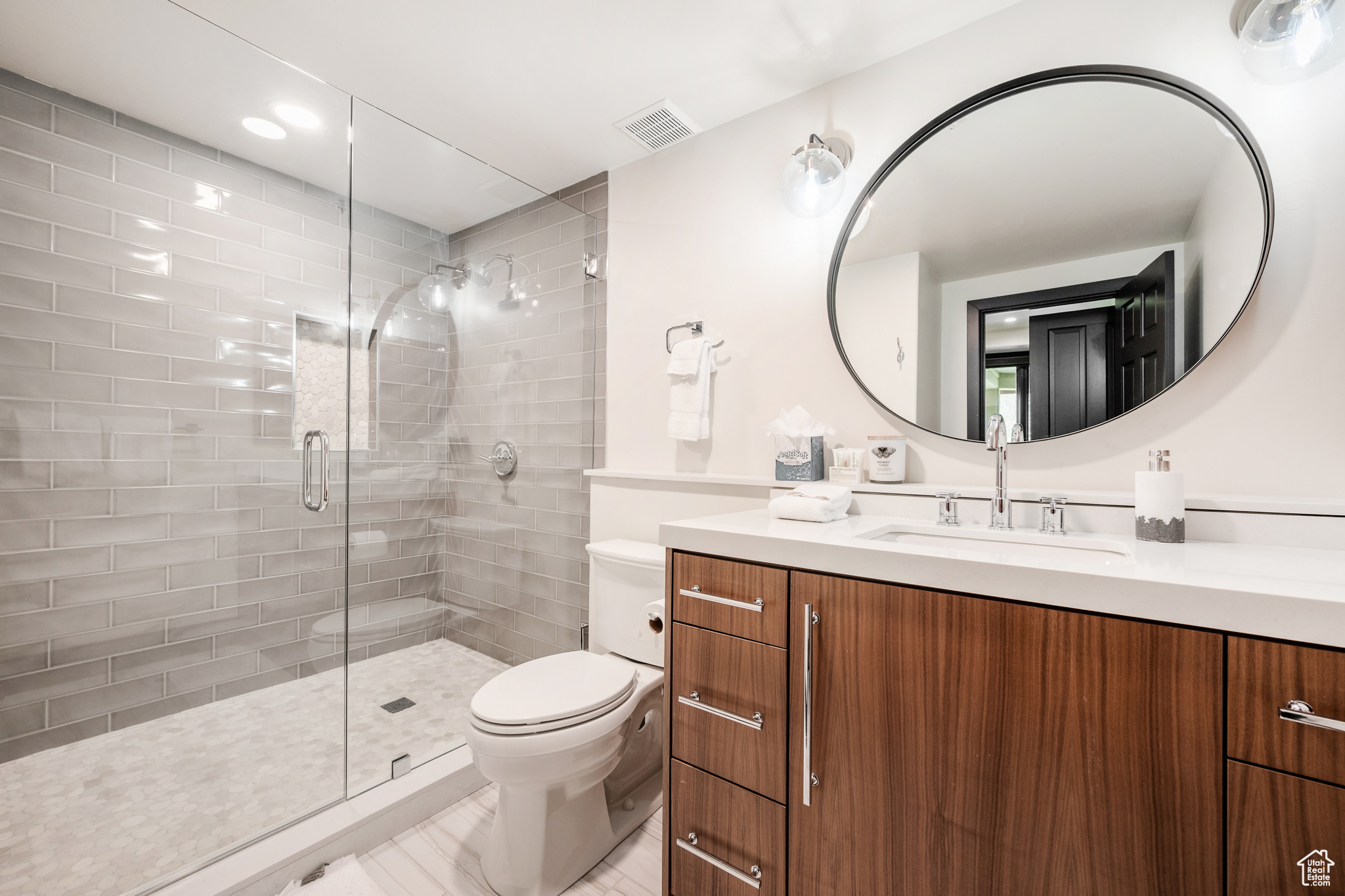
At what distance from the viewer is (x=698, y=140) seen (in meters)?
2.02

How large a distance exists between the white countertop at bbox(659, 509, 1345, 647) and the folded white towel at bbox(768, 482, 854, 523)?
0.29 ft

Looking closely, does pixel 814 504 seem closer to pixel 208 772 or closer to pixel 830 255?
pixel 830 255

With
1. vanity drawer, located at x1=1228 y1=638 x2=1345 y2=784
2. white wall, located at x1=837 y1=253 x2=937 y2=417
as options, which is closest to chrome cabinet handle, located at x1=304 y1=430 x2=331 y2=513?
white wall, located at x1=837 y1=253 x2=937 y2=417

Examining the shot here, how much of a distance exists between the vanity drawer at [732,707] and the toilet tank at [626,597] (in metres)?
0.54

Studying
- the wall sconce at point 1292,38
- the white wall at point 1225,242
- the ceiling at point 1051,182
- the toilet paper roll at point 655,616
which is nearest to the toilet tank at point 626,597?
the toilet paper roll at point 655,616

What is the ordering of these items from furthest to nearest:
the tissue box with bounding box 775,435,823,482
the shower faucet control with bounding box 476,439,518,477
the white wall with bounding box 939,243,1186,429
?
the shower faucet control with bounding box 476,439,518,477 → the tissue box with bounding box 775,435,823,482 → the white wall with bounding box 939,243,1186,429

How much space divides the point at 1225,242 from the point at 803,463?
1.08 meters

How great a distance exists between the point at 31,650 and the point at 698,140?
271cm

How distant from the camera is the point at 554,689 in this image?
54.5 inches

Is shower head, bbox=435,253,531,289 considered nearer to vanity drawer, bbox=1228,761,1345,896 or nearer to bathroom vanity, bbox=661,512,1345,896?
bathroom vanity, bbox=661,512,1345,896

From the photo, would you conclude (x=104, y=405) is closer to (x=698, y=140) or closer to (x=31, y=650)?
(x=31, y=650)

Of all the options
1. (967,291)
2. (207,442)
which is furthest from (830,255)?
(207,442)

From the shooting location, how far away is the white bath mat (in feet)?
4.16

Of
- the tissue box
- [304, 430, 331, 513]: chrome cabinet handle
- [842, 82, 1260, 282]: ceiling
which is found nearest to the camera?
[842, 82, 1260, 282]: ceiling
